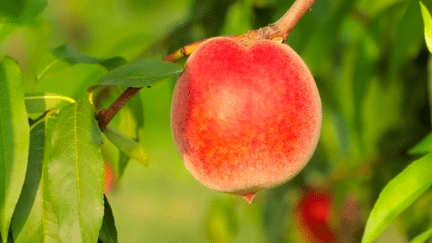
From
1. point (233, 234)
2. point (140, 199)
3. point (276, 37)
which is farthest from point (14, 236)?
point (140, 199)

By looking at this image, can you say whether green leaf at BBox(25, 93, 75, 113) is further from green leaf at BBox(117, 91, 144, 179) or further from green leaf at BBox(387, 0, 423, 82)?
green leaf at BBox(387, 0, 423, 82)

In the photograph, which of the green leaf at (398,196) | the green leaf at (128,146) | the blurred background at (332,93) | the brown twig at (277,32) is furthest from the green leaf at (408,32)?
the green leaf at (128,146)

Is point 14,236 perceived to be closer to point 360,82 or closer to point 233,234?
point 360,82

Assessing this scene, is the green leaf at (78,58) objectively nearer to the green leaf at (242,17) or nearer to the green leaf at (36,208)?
the green leaf at (36,208)

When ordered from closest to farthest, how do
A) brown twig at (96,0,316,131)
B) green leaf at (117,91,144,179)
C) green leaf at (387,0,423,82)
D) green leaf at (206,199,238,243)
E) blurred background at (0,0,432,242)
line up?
brown twig at (96,0,316,131)
green leaf at (117,91,144,179)
green leaf at (387,0,423,82)
blurred background at (0,0,432,242)
green leaf at (206,199,238,243)

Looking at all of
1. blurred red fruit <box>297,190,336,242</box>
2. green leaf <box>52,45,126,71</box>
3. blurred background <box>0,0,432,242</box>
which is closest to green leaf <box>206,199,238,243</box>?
blurred background <box>0,0,432,242</box>

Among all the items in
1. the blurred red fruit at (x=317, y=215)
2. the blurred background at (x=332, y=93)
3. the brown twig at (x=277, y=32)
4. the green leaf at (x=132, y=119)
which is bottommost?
the blurred red fruit at (x=317, y=215)
